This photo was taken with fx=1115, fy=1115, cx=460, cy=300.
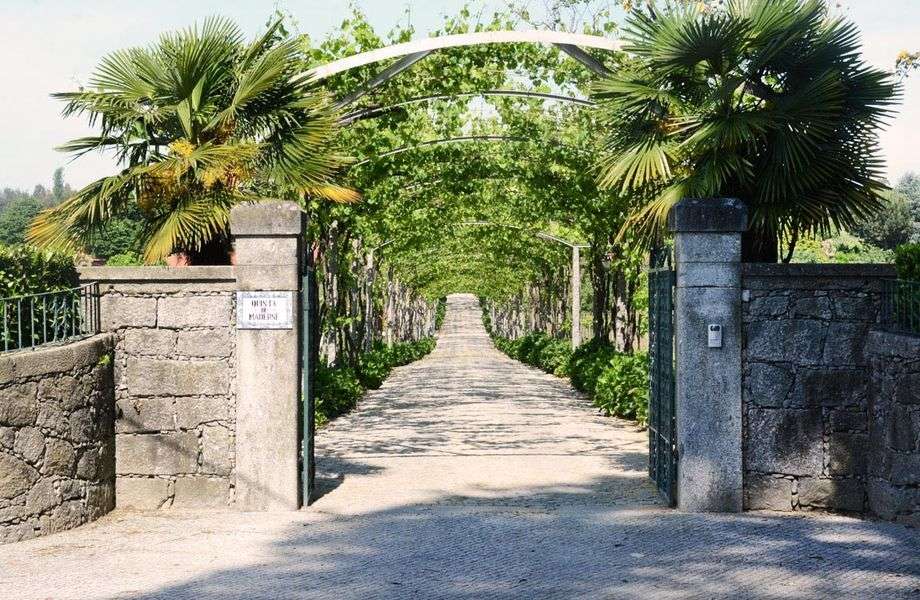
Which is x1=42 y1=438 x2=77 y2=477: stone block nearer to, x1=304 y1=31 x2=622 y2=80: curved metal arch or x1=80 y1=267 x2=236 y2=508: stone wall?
x1=80 y1=267 x2=236 y2=508: stone wall

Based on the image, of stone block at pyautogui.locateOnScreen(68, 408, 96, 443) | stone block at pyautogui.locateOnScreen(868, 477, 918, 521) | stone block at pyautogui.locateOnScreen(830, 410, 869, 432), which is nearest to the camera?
stone block at pyautogui.locateOnScreen(868, 477, 918, 521)

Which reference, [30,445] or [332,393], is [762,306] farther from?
[332,393]

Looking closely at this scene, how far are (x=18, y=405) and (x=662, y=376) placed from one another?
520 centimetres

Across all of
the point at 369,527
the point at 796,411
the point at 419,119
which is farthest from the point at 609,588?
the point at 419,119

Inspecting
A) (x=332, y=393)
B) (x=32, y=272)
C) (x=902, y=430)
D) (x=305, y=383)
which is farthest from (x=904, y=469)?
(x=332, y=393)

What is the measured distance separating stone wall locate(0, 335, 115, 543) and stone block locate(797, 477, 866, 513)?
5535 mm

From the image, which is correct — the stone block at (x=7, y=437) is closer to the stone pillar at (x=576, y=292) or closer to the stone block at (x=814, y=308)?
the stone block at (x=814, y=308)

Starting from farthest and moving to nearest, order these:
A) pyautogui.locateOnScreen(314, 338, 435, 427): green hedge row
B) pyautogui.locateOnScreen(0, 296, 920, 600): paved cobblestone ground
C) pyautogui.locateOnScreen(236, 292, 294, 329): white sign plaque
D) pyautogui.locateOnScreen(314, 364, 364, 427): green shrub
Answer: pyautogui.locateOnScreen(314, 338, 435, 427): green hedge row, pyautogui.locateOnScreen(314, 364, 364, 427): green shrub, pyautogui.locateOnScreen(236, 292, 294, 329): white sign plaque, pyautogui.locateOnScreen(0, 296, 920, 600): paved cobblestone ground

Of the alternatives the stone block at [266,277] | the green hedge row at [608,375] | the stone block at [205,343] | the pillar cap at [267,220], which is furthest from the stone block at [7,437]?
the green hedge row at [608,375]

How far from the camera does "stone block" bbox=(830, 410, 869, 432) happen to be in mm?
8703

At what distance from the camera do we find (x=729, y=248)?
8.77m

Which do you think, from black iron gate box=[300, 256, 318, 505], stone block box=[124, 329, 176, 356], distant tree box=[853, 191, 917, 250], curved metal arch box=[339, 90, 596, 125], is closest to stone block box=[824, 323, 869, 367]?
black iron gate box=[300, 256, 318, 505]

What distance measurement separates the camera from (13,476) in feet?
25.0

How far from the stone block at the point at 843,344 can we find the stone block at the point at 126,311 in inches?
213
